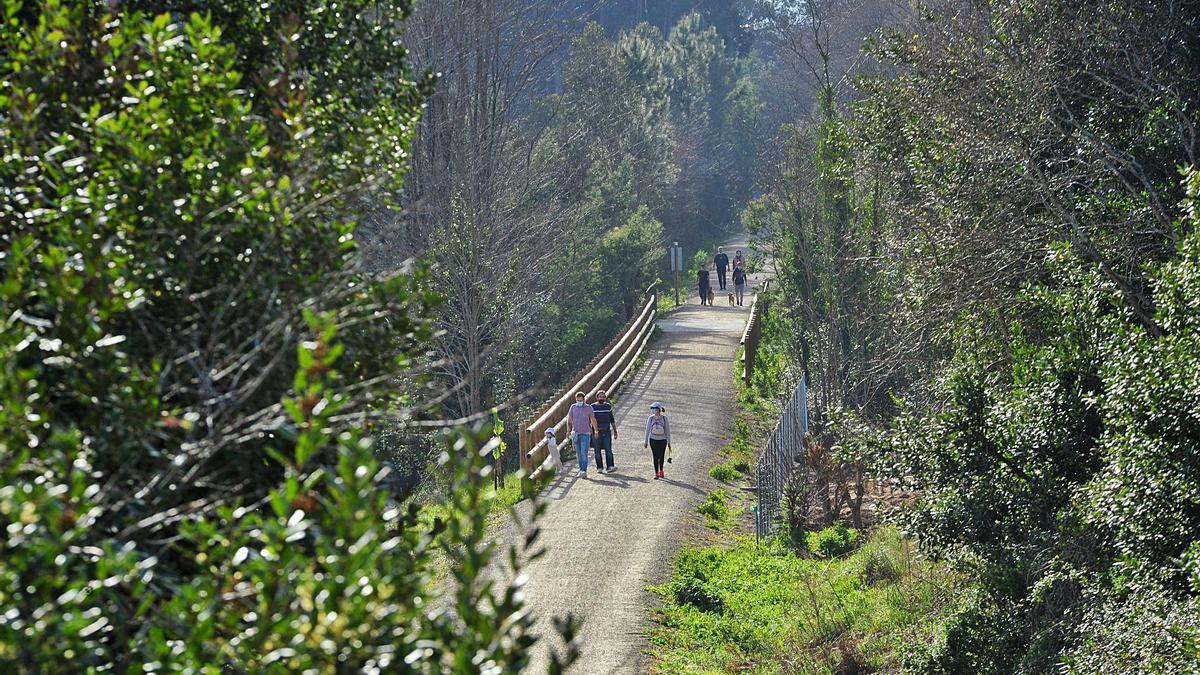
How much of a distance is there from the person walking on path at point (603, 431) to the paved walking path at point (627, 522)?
0.22m

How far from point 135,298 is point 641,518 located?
1305cm

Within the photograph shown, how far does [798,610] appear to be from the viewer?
44.5 feet

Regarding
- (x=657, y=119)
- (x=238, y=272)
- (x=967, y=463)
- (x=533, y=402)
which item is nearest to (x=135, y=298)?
(x=238, y=272)

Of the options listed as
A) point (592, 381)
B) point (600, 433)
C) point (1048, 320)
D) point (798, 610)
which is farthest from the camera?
point (592, 381)

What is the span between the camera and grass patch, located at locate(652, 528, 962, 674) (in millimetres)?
12141

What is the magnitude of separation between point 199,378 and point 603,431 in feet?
49.0

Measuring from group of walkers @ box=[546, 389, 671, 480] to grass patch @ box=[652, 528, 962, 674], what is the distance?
8.50ft

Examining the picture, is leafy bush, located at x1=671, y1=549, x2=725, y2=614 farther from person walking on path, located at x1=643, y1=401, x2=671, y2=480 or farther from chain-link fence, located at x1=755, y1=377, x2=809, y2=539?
person walking on path, located at x1=643, y1=401, x2=671, y2=480

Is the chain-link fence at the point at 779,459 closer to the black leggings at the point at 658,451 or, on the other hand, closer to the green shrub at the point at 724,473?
the green shrub at the point at 724,473

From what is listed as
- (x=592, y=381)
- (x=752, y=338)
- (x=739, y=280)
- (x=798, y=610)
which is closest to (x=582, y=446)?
(x=798, y=610)

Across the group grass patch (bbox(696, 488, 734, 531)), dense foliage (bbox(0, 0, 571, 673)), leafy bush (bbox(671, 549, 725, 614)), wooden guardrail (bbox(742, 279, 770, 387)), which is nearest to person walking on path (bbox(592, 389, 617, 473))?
grass patch (bbox(696, 488, 734, 531))

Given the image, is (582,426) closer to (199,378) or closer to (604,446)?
(604,446)

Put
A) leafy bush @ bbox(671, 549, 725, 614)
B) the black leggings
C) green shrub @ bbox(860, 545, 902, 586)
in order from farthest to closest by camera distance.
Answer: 1. the black leggings
2. green shrub @ bbox(860, 545, 902, 586)
3. leafy bush @ bbox(671, 549, 725, 614)

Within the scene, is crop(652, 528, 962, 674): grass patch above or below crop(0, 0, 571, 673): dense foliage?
below
